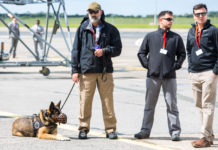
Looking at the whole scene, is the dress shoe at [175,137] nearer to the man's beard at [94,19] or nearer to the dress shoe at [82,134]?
the dress shoe at [82,134]

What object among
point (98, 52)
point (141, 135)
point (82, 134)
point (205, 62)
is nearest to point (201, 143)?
point (141, 135)

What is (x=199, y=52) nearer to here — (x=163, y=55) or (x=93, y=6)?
(x=163, y=55)

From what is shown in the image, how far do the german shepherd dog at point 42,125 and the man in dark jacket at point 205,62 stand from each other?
184 centimetres

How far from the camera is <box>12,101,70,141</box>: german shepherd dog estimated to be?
712cm

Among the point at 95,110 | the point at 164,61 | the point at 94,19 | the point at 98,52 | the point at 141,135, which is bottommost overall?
the point at 95,110

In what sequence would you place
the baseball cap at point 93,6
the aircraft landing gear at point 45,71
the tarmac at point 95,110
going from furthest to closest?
the aircraft landing gear at point 45,71
the baseball cap at point 93,6
the tarmac at point 95,110

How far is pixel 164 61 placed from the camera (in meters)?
7.27

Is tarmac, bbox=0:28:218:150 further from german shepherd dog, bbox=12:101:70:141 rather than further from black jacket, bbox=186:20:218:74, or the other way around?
black jacket, bbox=186:20:218:74

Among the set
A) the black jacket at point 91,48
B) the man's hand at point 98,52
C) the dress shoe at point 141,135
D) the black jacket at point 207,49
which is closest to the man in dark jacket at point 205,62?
the black jacket at point 207,49

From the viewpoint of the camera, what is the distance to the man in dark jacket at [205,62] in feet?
22.7


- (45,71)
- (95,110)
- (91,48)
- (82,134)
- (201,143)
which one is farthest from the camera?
(45,71)

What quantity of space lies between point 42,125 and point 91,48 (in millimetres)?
1229

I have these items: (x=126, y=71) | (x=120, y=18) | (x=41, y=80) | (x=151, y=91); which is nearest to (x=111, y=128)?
(x=151, y=91)

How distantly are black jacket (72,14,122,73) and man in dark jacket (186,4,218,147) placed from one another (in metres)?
1.10
